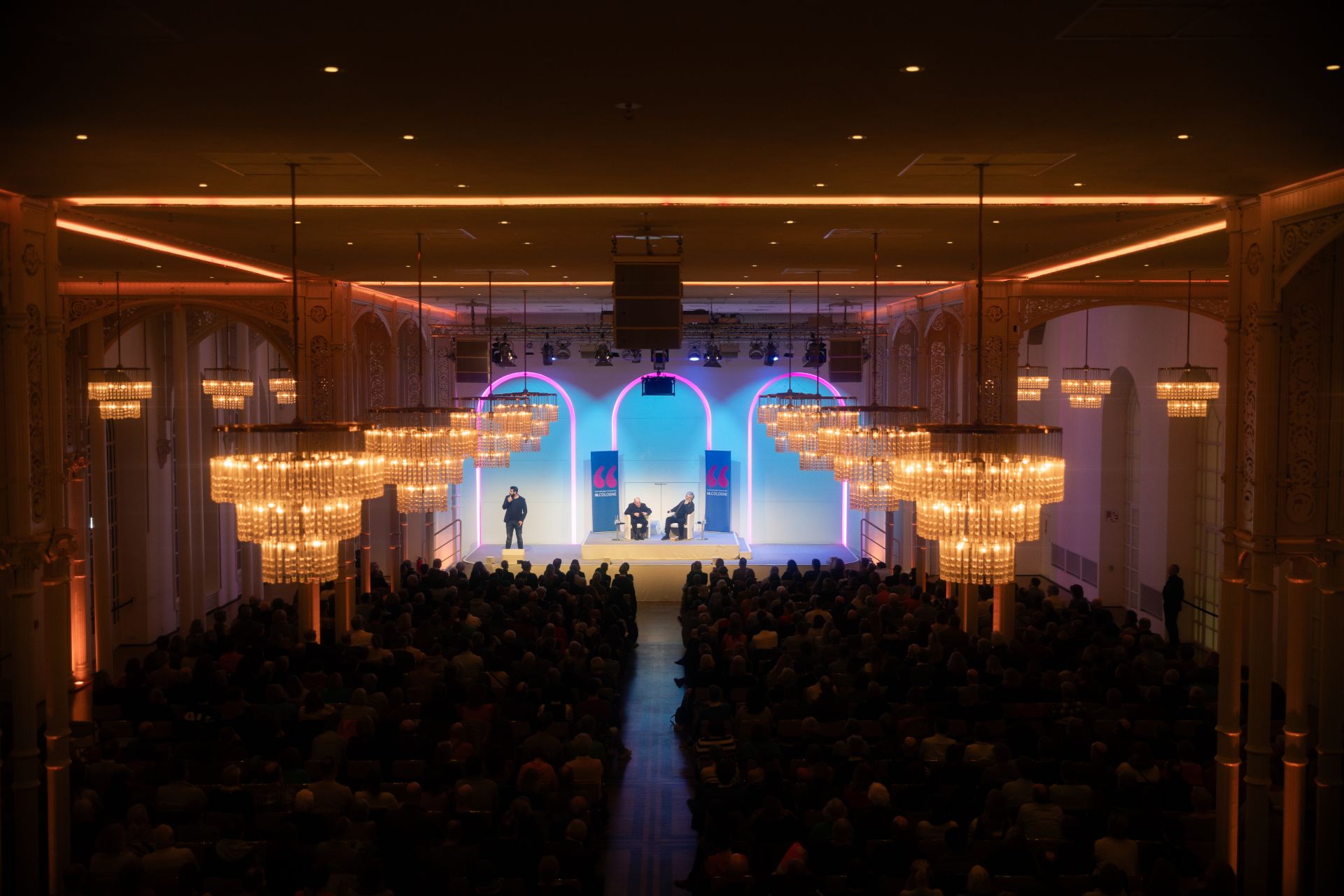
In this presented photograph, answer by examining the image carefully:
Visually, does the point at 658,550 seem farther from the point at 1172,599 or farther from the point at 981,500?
the point at 981,500

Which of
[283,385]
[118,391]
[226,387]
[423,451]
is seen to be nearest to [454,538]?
[283,385]

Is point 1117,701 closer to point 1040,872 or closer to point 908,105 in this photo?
point 1040,872

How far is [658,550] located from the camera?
23203 mm

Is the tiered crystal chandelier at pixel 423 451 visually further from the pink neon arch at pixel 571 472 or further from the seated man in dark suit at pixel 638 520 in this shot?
the pink neon arch at pixel 571 472

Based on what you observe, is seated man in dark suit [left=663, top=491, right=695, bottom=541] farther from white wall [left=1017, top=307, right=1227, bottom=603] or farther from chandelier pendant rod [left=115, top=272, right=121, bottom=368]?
chandelier pendant rod [left=115, top=272, right=121, bottom=368]

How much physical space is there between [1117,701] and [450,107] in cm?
799

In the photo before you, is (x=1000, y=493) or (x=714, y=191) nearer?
(x=1000, y=493)

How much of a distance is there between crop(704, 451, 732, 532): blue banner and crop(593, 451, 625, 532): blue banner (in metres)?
2.10

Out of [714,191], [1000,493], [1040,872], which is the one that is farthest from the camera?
[714,191]

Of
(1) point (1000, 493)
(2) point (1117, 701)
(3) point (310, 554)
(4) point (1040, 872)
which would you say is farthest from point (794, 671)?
(3) point (310, 554)

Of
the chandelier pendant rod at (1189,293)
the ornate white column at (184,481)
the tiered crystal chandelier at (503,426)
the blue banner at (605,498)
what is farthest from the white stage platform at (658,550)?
the chandelier pendant rod at (1189,293)

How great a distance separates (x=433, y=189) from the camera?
7504 millimetres

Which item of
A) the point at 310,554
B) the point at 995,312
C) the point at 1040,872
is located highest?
the point at 995,312

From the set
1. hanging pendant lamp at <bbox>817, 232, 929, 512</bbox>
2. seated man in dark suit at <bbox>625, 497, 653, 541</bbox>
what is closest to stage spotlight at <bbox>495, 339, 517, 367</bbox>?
seated man in dark suit at <bbox>625, 497, 653, 541</bbox>
